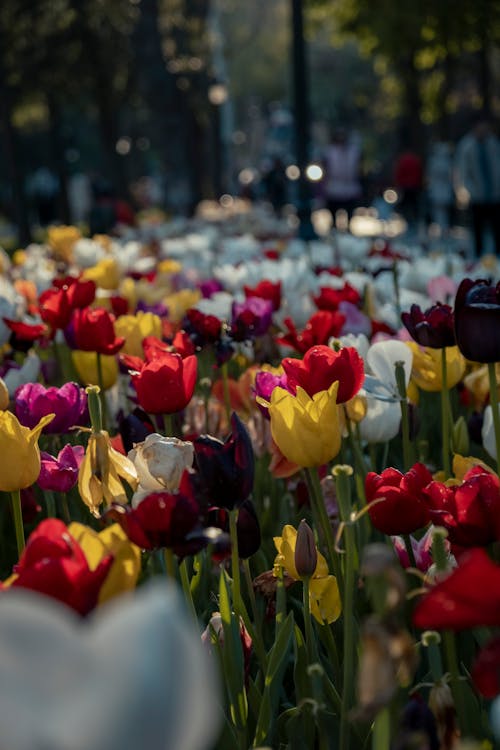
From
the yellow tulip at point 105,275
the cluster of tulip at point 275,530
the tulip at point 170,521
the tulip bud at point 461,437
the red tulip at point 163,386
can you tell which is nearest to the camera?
the cluster of tulip at point 275,530

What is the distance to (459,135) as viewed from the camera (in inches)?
1542

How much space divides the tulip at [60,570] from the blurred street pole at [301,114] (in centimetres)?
1089

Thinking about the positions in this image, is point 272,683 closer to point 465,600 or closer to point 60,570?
point 60,570

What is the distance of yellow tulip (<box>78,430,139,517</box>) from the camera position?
2.06m

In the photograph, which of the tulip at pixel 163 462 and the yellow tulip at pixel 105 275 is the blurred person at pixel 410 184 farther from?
the tulip at pixel 163 462

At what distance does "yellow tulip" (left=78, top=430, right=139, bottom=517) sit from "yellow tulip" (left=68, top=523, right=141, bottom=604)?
662 millimetres

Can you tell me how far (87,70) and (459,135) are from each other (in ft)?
61.1

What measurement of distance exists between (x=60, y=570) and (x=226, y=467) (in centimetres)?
55

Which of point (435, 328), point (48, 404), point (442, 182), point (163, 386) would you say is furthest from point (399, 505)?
point (442, 182)

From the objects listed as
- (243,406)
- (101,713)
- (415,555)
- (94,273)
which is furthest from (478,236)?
(101,713)

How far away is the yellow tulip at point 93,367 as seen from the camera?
3482 mm

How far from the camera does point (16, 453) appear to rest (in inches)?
78.7

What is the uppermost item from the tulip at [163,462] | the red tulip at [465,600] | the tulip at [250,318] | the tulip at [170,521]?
Result: the red tulip at [465,600]

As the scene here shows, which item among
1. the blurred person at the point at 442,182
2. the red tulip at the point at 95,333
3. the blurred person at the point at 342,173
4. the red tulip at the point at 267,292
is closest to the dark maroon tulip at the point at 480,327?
the red tulip at the point at 95,333
